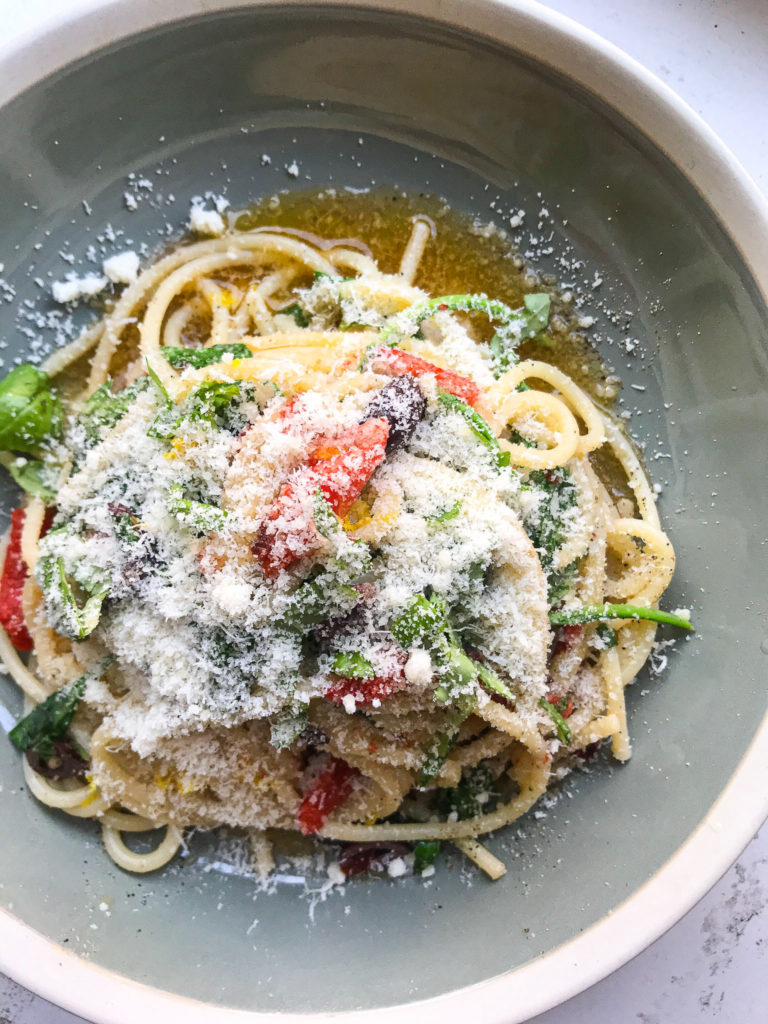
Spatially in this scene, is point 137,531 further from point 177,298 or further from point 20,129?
point 20,129

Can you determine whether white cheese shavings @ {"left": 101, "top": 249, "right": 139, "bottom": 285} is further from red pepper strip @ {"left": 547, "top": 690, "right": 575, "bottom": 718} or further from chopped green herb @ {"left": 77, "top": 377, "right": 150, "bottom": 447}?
red pepper strip @ {"left": 547, "top": 690, "right": 575, "bottom": 718}

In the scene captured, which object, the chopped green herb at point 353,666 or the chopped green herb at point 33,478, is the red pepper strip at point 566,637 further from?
the chopped green herb at point 33,478

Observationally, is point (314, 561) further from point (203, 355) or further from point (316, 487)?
point (203, 355)

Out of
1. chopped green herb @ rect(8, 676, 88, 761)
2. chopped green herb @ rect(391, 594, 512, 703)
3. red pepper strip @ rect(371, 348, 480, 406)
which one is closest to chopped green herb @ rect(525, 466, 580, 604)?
red pepper strip @ rect(371, 348, 480, 406)

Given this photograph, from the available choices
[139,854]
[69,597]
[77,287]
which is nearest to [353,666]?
[69,597]

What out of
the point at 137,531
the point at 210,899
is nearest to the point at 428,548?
the point at 137,531
